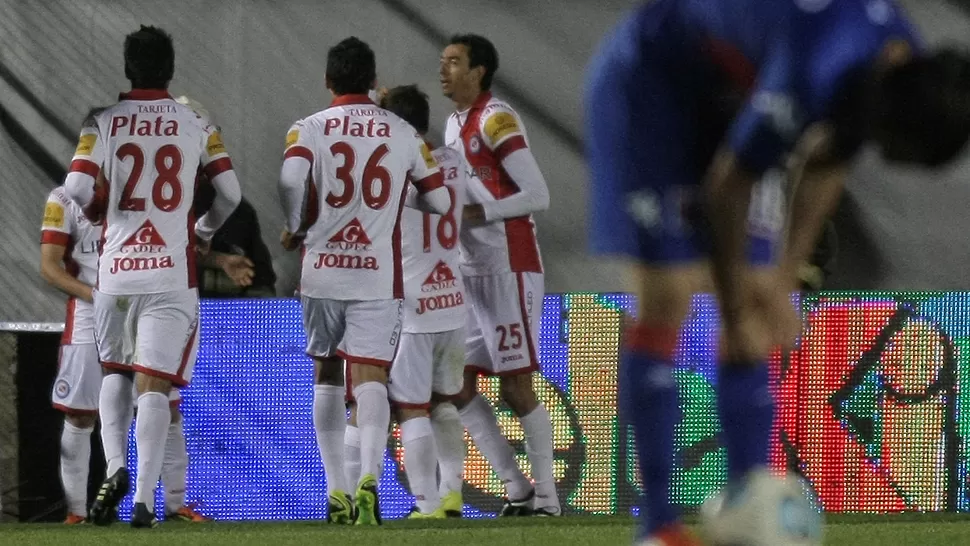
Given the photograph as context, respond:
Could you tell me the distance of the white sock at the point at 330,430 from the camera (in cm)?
724

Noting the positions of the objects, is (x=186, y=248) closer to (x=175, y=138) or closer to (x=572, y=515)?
(x=175, y=138)

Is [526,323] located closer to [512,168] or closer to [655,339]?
→ [512,168]

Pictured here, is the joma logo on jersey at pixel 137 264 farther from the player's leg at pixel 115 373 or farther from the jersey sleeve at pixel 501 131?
the jersey sleeve at pixel 501 131

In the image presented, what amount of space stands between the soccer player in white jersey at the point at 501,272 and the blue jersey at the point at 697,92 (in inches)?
171

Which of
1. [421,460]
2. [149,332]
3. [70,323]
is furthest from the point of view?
[70,323]

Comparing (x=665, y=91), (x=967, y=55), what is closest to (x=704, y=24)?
(x=665, y=91)

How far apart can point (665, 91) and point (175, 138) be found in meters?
4.07

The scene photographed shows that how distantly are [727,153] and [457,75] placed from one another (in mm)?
5071

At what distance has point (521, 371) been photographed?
25.6 ft

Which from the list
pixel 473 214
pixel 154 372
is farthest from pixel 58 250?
pixel 473 214

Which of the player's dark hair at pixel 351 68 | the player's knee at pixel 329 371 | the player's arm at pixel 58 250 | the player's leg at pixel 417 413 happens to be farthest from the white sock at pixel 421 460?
the player's arm at pixel 58 250

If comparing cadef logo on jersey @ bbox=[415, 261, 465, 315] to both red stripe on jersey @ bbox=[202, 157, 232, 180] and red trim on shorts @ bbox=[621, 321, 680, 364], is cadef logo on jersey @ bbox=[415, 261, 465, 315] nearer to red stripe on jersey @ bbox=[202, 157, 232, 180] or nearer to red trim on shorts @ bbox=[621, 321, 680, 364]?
red stripe on jersey @ bbox=[202, 157, 232, 180]

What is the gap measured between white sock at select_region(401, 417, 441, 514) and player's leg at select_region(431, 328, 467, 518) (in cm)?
23

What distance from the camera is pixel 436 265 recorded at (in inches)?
304
